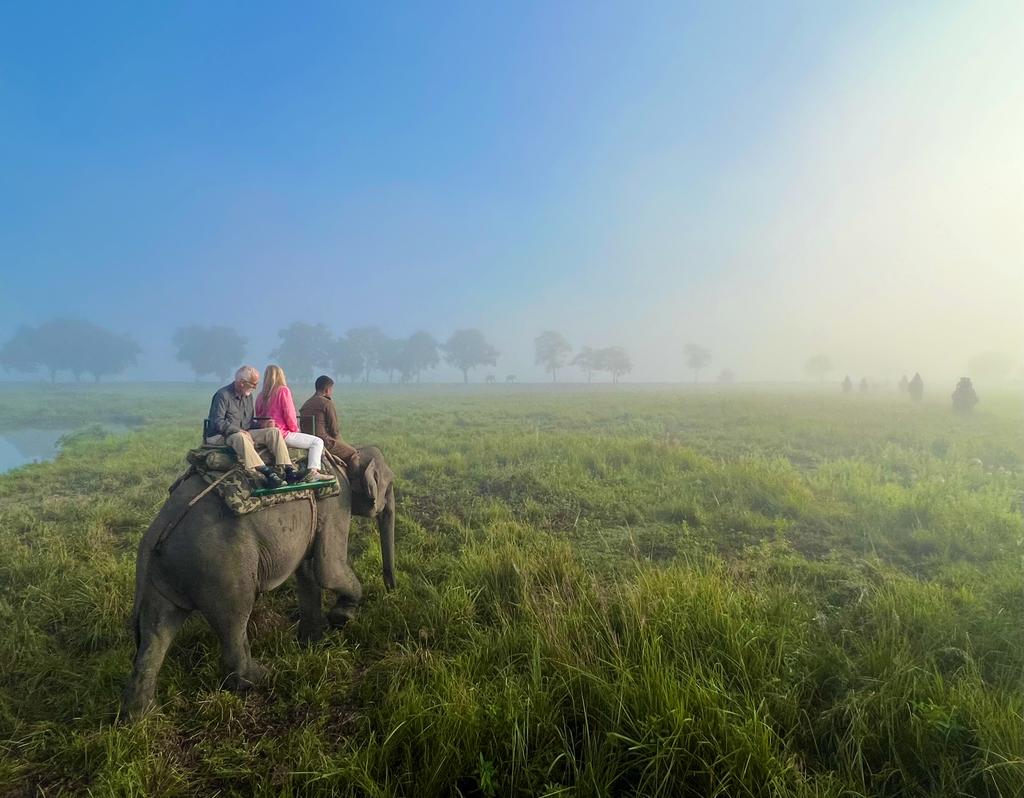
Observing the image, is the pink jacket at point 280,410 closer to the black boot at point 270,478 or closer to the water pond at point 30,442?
the black boot at point 270,478

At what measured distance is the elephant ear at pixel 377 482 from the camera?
5090mm

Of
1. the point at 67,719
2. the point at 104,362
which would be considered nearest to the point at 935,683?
the point at 67,719

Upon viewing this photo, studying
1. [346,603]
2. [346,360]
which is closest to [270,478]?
[346,603]

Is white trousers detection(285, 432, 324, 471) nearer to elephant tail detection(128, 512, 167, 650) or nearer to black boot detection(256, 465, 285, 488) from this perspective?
black boot detection(256, 465, 285, 488)

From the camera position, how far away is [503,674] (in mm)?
3398

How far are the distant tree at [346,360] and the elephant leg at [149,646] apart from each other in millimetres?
79742

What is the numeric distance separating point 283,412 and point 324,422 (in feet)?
1.63

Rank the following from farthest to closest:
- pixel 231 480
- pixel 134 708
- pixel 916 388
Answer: pixel 916 388
pixel 231 480
pixel 134 708

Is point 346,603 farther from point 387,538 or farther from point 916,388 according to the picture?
point 916,388

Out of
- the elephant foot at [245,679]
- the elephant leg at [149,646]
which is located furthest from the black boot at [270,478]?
the elephant foot at [245,679]

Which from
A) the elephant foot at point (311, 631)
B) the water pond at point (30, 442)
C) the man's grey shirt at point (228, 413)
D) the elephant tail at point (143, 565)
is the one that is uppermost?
the man's grey shirt at point (228, 413)

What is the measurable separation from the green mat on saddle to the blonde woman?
483mm

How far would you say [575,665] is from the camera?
338 centimetres

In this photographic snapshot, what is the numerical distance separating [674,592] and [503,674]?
5.73 ft
